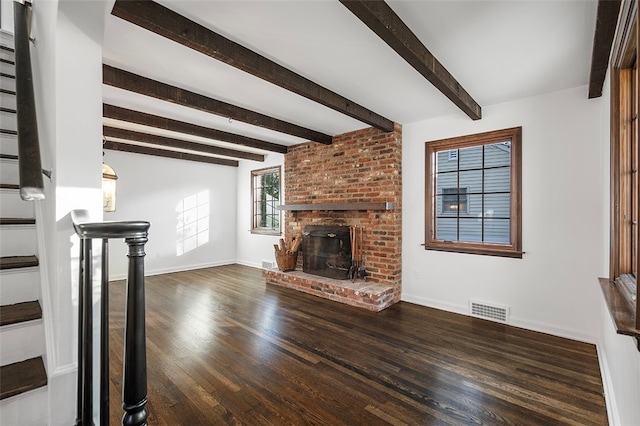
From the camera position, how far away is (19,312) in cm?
135

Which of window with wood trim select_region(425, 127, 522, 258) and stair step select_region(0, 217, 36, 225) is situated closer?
stair step select_region(0, 217, 36, 225)

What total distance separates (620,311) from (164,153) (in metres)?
6.42

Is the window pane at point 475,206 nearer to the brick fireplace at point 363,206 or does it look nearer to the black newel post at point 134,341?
the brick fireplace at point 363,206

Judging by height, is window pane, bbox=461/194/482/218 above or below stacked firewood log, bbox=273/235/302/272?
above

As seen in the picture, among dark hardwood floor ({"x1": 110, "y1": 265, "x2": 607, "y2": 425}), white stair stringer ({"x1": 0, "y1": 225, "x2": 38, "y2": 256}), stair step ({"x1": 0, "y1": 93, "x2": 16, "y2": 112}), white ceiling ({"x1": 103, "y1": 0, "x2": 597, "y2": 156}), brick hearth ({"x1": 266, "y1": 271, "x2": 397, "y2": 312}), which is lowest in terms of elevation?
dark hardwood floor ({"x1": 110, "y1": 265, "x2": 607, "y2": 425})

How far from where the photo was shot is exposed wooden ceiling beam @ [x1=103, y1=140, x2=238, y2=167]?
529cm

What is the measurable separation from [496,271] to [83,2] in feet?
13.2

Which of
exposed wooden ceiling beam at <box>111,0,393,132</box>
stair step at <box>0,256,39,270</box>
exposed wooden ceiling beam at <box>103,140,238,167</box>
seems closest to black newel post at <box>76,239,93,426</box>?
stair step at <box>0,256,39,270</box>

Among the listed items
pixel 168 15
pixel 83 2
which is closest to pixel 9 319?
pixel 83 2

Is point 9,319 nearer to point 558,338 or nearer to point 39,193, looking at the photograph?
point 39,193

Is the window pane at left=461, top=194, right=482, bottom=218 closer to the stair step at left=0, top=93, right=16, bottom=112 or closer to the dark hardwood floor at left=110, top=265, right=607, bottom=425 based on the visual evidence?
the dark hardwood floor at left=110, top=265, right=607, bottom=425

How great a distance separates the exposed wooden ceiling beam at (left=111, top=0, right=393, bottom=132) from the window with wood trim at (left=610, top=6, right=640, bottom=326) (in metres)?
2.15

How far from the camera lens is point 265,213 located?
666 cm

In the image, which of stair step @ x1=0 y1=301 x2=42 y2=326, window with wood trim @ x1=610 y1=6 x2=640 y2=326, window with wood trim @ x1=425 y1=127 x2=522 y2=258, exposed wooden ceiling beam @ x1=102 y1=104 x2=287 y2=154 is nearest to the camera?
stair step @ x1=0 y1=301 x2=42 y2=326
